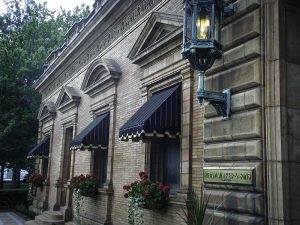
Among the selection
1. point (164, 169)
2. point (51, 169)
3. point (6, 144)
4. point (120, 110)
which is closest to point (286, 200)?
point (164, 169)

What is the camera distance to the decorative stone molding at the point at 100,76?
12.0m

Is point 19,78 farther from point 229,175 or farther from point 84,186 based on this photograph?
point 229,175

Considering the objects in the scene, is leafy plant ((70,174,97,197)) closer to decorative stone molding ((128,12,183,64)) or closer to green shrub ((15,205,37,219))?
decorative stone molding ((128,12,183,64))

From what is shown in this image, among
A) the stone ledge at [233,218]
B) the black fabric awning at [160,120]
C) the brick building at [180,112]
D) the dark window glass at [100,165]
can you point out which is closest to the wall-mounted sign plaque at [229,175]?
the brick building at [180,112]

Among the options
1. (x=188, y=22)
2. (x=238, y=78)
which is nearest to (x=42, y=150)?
(x=188, y=22)

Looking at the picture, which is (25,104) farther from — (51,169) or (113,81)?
(113,81)

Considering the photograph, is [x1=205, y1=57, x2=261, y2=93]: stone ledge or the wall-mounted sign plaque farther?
[x1=205, y1=57, x2=261, y2=93]: stone ledge

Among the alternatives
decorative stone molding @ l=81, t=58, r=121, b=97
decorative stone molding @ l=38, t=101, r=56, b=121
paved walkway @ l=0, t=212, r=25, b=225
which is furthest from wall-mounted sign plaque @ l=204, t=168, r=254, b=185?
decorative stone molding @ l=38, t=101, r=56, b=121

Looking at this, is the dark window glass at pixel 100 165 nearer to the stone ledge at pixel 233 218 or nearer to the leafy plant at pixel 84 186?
the leafy plant at pixel 84 186

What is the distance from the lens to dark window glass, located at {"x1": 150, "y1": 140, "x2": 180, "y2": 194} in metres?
8.88

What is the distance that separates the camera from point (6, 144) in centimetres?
2452

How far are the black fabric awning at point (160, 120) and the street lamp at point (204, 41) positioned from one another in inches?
82.6

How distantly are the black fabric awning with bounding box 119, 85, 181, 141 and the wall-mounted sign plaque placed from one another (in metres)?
1.87

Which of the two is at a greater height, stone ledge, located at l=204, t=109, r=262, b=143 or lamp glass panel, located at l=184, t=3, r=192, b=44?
lamp glass panel, located at l=184, t=3, r=192, b=44
